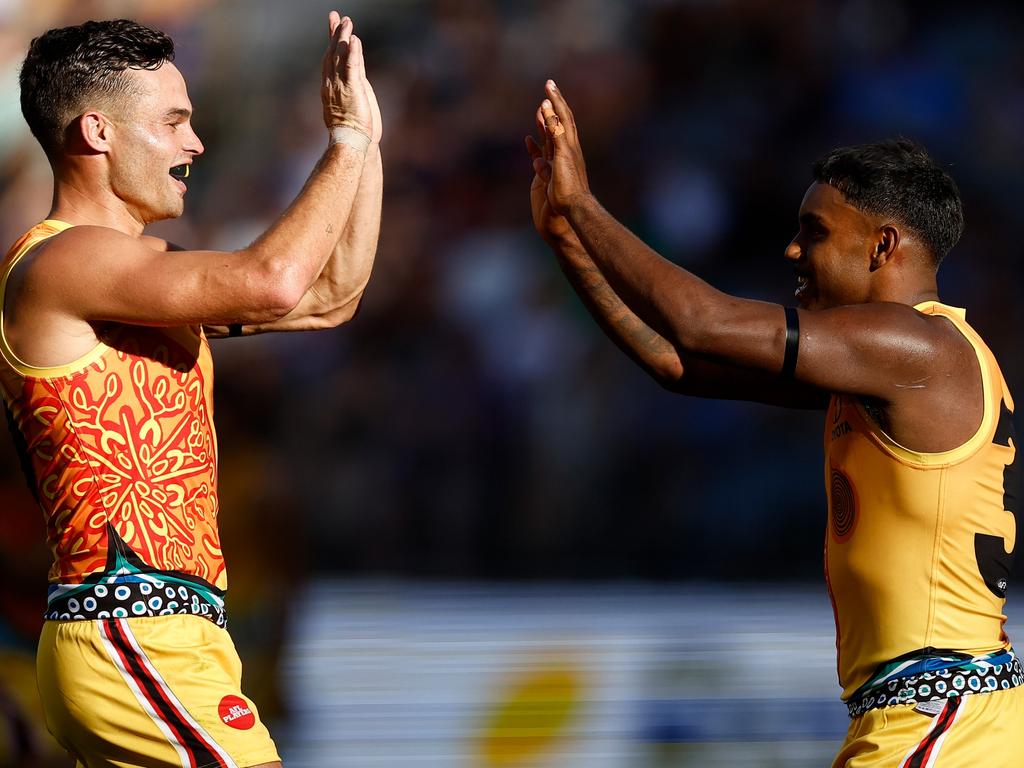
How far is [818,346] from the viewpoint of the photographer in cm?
238

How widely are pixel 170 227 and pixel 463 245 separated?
1.28m

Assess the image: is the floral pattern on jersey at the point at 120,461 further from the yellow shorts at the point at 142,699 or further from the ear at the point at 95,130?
the ear at the point at 95,130

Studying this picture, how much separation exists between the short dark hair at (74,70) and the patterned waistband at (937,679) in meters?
1.73

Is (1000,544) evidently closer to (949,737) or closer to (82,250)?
(949,737)

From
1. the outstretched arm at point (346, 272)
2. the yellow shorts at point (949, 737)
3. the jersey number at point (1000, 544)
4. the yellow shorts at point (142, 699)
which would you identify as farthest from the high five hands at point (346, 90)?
the yellow shorts at point (949, 737)

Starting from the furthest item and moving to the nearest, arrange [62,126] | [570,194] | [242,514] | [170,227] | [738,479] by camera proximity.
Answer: [738,479]
[170,227]
[242,514]
[570,194]
[62,126]

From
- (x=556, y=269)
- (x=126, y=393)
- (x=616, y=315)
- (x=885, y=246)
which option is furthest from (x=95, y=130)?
(x=556, y=269)

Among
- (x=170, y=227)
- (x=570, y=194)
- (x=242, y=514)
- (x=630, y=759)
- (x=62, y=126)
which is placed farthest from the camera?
(x=170, y=227)

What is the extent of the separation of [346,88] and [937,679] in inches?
60.0

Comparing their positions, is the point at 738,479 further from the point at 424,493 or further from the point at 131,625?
the point at 131,625

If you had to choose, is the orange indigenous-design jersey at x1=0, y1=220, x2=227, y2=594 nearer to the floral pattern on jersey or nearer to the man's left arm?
the floral pattern on jersey

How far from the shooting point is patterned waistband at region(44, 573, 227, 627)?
2.28m

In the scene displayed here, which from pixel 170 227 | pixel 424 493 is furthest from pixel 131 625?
pixel 424 493

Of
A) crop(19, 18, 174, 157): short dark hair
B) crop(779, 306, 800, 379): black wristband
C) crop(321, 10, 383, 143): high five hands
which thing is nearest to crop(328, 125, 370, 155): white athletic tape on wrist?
crop(321, 10, 383, 143): high five hands
